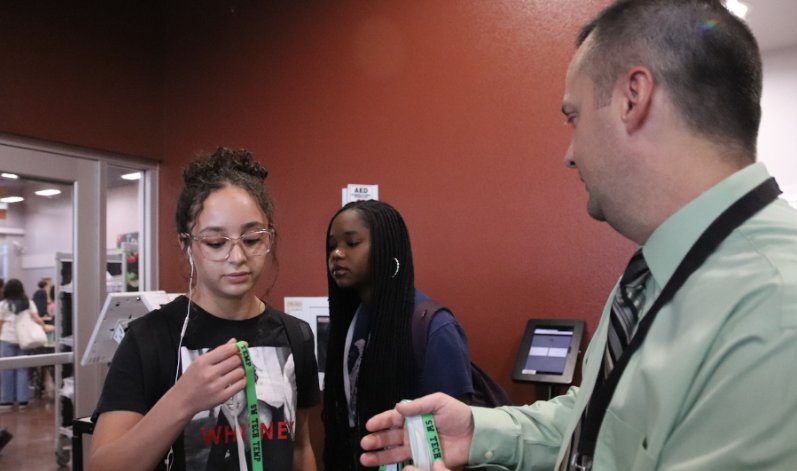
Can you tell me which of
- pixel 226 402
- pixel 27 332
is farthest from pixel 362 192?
pixel 27 332

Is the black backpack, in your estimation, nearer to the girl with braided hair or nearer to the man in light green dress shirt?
the girl with braided hair

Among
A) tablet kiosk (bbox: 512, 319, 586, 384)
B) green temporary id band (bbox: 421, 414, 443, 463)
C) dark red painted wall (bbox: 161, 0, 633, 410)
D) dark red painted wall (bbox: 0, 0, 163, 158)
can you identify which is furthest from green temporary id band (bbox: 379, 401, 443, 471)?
dark red painted wall (bbox: 0, 0, 163, 158)

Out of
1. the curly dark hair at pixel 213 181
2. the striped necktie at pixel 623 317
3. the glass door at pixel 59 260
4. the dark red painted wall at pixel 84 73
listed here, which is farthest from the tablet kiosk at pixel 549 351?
the dark red painted wall at pixel 84 73

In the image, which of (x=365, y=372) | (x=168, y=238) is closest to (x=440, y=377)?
(x=365, y=372)

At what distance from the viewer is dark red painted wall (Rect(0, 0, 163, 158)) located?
11.9 feet

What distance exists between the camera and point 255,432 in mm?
1583

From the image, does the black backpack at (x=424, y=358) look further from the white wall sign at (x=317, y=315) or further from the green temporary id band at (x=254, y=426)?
the white wall sign at (x=317, y=315)

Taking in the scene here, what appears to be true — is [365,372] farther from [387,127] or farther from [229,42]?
[229,42]

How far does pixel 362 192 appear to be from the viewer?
349 centimetres

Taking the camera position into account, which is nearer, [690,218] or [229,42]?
[690,218]

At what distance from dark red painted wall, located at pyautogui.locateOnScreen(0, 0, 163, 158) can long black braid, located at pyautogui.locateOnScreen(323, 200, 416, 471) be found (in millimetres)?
2501

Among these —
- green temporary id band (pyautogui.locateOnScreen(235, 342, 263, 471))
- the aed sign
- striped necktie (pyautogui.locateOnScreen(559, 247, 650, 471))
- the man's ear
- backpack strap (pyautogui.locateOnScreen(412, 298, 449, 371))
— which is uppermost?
the aed sign

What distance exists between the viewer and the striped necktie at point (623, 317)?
99 centimetres

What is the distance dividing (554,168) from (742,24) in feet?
6.30
